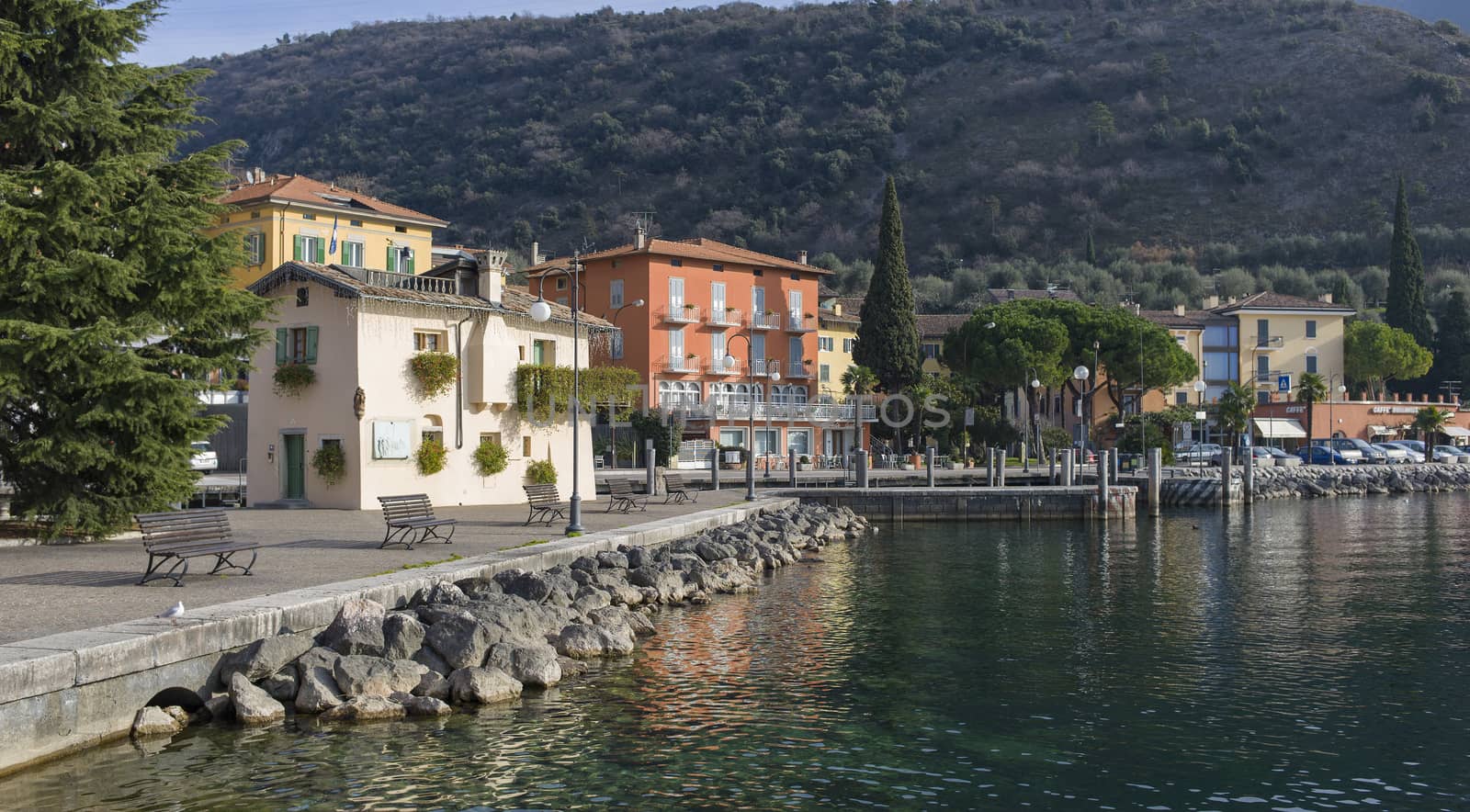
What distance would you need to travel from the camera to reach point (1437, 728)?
565 inches

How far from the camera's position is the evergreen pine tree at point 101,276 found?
21609 millimetres

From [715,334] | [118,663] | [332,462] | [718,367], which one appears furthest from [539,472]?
[715,334]

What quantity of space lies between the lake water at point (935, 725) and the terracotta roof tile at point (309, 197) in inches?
1658

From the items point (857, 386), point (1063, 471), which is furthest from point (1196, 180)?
point (1063, 471)

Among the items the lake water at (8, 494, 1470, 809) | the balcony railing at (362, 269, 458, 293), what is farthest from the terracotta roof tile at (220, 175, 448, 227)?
the lake water at (8, 494, 1470, 809)

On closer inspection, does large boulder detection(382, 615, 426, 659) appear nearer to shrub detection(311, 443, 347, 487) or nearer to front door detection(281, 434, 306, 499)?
shrub detection(311, 443, 347, 487)

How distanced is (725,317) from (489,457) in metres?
37.7

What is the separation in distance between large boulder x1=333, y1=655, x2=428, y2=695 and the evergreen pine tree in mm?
9732

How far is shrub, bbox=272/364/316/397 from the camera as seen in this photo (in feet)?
110

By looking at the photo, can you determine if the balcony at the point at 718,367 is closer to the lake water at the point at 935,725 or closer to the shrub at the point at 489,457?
the shrub at the point at 489,457

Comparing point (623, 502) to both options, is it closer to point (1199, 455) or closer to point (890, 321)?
point (890, 321)

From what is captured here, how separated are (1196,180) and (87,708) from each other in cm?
14036

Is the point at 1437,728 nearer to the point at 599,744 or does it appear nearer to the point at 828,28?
the point at 599,744

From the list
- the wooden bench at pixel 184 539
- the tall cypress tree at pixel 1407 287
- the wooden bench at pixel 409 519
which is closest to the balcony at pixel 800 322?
the tall cypress tree at pixel 1407 287
